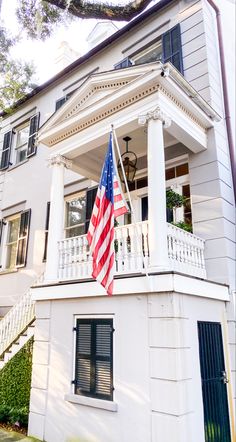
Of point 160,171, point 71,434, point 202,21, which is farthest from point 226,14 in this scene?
point 71,434

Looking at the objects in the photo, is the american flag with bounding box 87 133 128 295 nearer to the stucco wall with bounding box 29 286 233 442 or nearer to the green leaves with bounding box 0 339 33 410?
the stucco wall with bounding box 29 286 233 442

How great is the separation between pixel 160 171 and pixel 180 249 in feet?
4.41

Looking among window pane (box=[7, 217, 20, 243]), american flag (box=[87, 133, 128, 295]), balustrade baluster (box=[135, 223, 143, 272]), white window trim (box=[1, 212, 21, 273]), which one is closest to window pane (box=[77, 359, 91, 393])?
american flag (box=[87, 133, 128, 295])

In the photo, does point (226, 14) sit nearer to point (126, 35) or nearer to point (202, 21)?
point (202, 21)

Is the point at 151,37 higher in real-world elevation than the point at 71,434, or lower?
higher

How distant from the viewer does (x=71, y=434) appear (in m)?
5.00

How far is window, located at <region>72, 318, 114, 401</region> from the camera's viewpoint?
16.1 feet

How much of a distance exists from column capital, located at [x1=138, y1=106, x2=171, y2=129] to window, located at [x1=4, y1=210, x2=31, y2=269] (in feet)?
19.6

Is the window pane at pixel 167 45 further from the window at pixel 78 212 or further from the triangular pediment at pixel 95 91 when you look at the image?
the window at pixel 78 212

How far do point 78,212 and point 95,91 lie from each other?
12.2 ft

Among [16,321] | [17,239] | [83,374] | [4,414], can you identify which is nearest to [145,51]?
[17,239]

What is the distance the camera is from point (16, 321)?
773cm

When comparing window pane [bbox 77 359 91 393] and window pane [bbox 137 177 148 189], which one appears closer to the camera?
window pane [bbox 77 359 91 393]

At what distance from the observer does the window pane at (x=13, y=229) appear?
11164 millimetres
